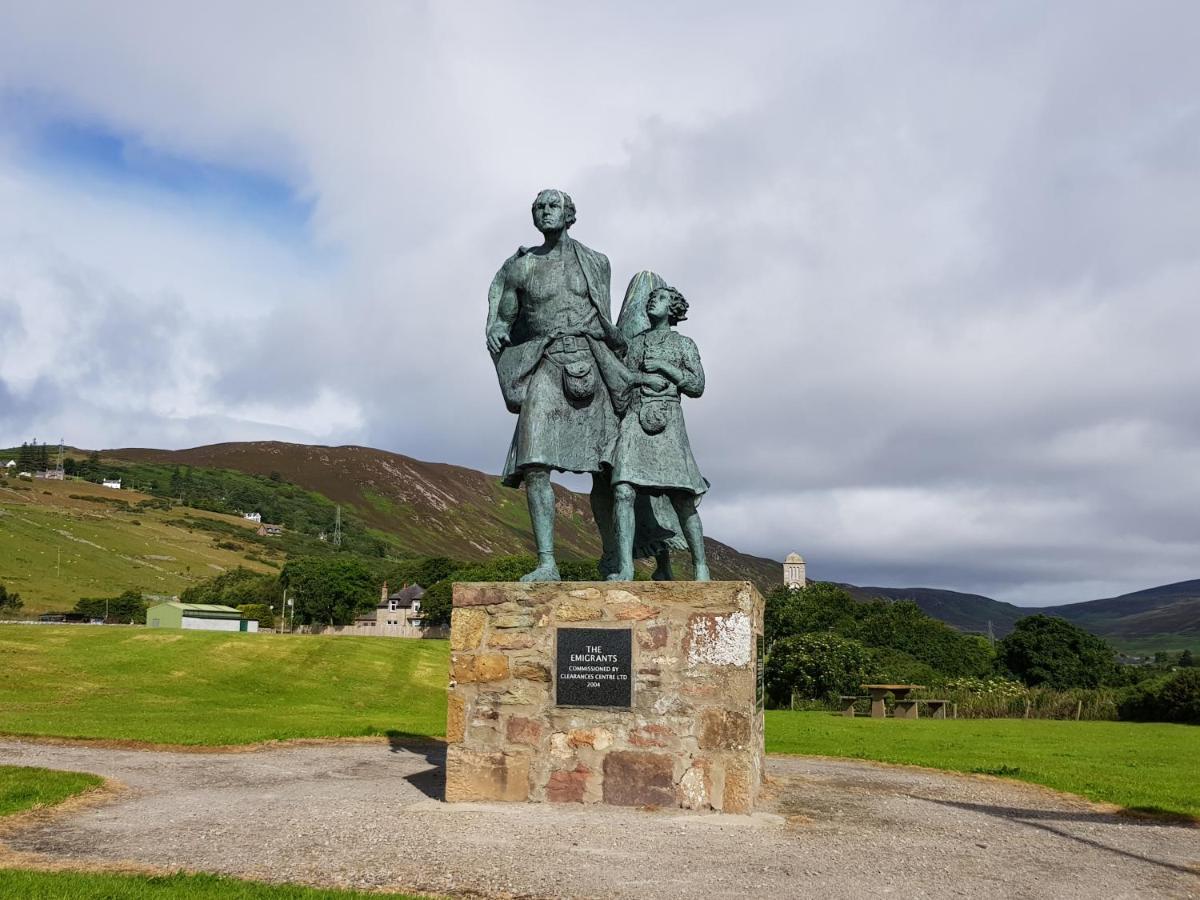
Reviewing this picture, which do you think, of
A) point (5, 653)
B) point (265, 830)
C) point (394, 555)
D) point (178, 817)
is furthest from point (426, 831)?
point (394, 555)

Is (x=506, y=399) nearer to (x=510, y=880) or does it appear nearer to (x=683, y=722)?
(x=683, y=722)

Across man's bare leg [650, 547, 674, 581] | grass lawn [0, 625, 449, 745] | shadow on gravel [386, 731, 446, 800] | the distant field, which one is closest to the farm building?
the distant field

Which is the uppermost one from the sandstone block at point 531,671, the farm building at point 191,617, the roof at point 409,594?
the roof at point 409,594

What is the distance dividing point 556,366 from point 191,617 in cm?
6029

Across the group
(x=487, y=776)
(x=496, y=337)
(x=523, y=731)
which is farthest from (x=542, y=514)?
(x=487, y=776)

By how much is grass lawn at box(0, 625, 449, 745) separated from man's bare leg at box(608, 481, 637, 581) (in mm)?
7536

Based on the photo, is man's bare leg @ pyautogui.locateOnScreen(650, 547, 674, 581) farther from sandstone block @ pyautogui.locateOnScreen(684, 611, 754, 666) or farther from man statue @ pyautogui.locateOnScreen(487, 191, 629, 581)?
sandstone block @ pyautogui.locateOnScreen(684, 611, 754, 666)

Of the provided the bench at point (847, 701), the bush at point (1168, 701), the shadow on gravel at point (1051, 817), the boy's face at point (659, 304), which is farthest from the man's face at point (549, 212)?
the bush at point (1168, 701)

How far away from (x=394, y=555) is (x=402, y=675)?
484 ft

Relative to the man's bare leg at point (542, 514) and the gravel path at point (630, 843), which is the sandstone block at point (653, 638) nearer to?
the man's bare leg at point (542, 514)

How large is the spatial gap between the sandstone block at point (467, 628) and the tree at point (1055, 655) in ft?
133

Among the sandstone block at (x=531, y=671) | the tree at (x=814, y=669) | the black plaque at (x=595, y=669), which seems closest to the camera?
the black plaque at (x=595, y=669)

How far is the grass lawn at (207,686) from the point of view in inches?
626

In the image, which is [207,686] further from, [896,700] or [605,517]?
[605,517]
